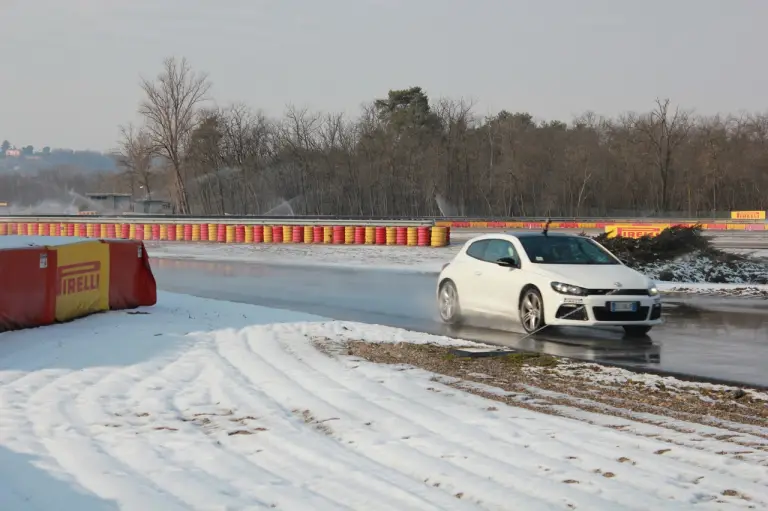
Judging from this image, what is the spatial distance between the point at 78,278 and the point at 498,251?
21.4 feet

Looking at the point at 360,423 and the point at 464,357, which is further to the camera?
the point at 464,357

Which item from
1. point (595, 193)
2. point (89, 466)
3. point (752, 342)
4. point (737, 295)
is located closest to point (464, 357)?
point (752, 342)

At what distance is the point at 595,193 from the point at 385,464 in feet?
Result: 299

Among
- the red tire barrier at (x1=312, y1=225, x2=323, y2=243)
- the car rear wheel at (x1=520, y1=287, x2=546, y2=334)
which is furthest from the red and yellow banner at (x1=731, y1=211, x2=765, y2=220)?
the car rear wheel at (x1=520, y1=287, x2=546, y2=334)

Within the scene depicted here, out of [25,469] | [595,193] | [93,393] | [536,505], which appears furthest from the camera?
[595,193]

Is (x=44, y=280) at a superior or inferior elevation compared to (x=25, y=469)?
superior

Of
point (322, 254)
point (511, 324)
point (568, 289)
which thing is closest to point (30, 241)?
point (511, 324)

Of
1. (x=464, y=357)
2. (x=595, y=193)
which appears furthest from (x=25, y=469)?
(x=595, y=193)

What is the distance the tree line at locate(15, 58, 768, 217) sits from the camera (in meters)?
92.8

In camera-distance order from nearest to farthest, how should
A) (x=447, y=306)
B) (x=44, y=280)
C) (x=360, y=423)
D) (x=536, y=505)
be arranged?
(x=536, y=505), (x=360, y=423), (x=44, y=280), (x=447, y=306)

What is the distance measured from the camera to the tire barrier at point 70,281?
467 inches

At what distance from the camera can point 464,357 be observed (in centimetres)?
1050

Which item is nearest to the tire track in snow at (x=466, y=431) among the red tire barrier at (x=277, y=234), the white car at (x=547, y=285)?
the white car at (x=547, y=285)

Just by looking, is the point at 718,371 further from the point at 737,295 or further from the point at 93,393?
the point at 737,295
